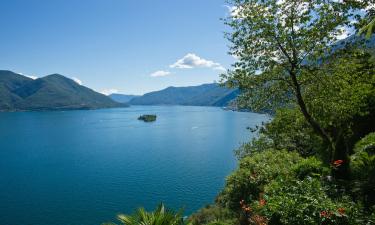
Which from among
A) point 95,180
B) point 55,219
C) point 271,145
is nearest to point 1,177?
point 95,180

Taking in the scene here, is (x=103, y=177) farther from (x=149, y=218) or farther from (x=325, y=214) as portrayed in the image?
(x=325, y=214)

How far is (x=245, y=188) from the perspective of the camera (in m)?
21.9

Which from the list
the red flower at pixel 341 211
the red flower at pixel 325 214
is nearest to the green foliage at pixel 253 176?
the red flower at pixel 341 211

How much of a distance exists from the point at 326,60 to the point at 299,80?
146cm

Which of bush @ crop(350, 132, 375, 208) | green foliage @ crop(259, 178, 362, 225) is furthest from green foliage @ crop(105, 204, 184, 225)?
bush @ crop(350, 132, 375, 208)

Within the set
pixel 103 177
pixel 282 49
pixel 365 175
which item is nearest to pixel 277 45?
pixel 282 49

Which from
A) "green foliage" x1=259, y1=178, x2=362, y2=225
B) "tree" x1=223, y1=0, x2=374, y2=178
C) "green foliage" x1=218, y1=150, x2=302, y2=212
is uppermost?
"tree" x1=223, y1=0, x2=374, y2=178

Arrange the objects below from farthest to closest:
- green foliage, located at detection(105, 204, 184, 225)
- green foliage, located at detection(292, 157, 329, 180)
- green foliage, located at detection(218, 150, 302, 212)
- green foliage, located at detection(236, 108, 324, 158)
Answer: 1. green foliage, located at detection(218, 150, 302, 212)
2. green foliage, located at detection(236, 108, 324, 158)
3. green foliage, located at detection(292, 157, 329, 180)
4. green foliage, located at detection(105, 204, 184, 225)

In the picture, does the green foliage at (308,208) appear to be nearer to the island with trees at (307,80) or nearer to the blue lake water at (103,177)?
the island with trees at (307,80)

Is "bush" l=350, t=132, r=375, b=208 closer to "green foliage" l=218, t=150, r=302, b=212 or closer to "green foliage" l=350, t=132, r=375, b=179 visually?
"green foliage" l=350, t=132, r=375, b=179

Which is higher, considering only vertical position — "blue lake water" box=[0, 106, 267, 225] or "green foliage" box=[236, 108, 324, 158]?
"green foliage" box=[236, 108, 324, 158]

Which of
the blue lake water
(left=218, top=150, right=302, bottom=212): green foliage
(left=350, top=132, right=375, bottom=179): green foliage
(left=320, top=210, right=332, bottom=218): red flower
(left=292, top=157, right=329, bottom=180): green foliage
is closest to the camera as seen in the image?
(left=320, top=210, right=332, bottom=218): red flower

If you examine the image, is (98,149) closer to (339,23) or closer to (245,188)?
(245,188)

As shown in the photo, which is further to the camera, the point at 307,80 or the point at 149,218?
the point at 307,80
